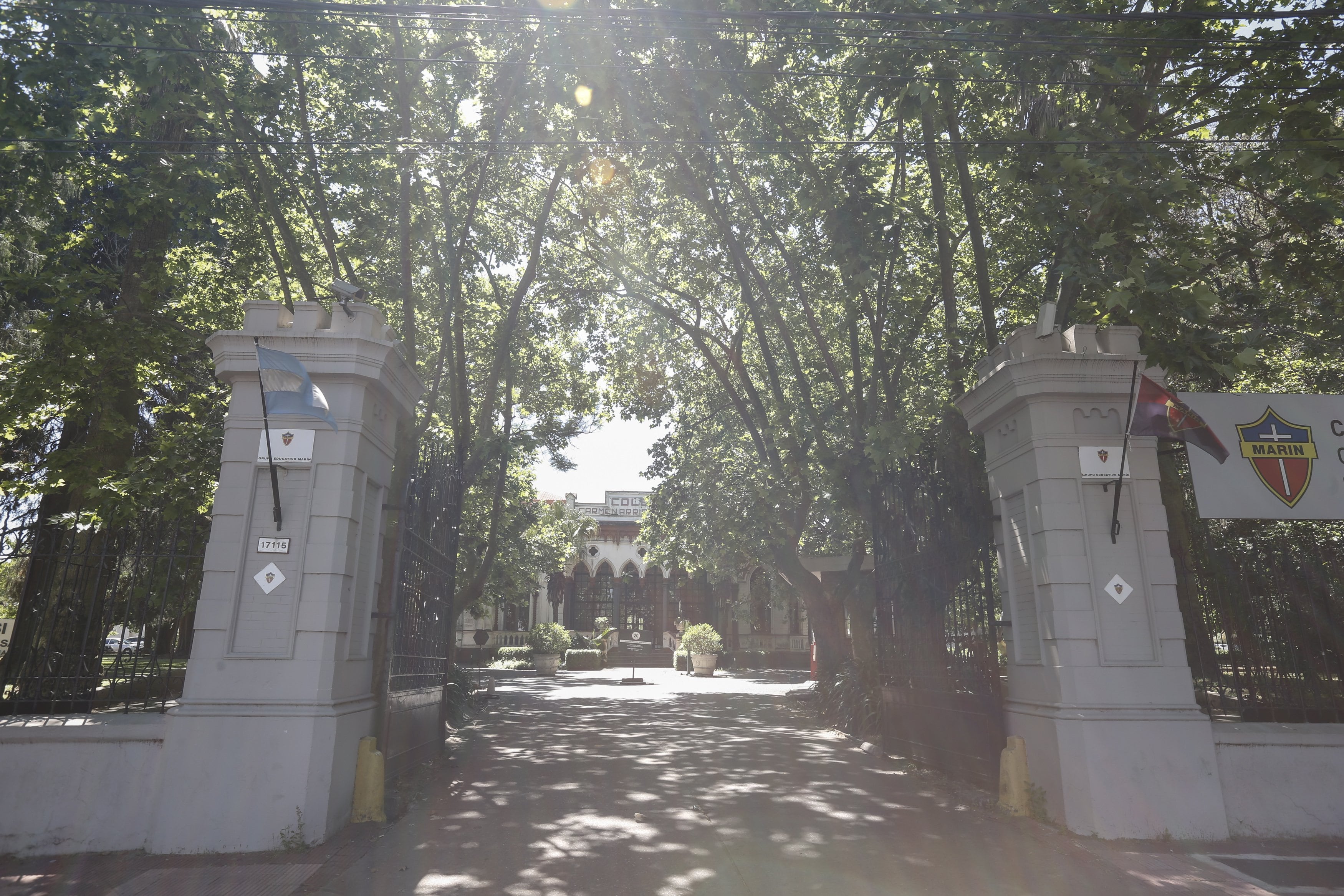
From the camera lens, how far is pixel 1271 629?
7367 mm

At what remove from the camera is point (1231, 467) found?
25.5 ft

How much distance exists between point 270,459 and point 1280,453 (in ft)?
31.3

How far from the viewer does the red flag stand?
722cm

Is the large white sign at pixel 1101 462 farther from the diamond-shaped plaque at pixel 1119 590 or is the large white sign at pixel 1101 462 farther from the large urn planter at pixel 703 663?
the large urn planter at pixel 703 663

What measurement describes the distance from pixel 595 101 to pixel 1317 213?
857cm

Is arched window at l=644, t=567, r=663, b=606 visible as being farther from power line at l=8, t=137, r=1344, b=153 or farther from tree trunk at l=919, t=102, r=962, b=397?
power line at l=8, t=137, r=1344, b=153

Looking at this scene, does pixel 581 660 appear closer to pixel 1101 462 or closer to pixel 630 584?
pixel 630 584

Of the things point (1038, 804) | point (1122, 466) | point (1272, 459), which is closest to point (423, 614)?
point (1038, 804)

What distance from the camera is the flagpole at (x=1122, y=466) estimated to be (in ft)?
23.8

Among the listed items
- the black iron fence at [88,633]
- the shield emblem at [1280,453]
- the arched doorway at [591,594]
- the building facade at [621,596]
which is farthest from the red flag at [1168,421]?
the arched doorway at [591,594]

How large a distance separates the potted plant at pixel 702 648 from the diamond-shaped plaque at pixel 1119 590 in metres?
25.1

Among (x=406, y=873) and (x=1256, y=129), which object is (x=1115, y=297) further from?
(x=406, y=873)

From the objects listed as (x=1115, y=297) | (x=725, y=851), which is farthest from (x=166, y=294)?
(x=1115, y=297)

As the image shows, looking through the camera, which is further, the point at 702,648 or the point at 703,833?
the point at 702,648
